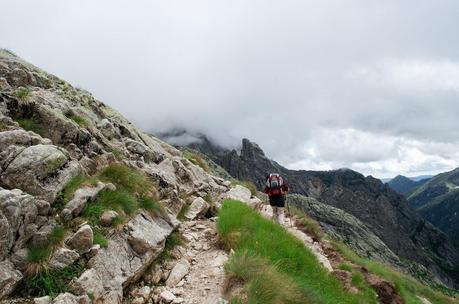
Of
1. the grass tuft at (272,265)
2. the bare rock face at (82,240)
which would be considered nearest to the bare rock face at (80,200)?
the bare rock face at (82,240)

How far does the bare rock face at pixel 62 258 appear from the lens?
30.6 feet

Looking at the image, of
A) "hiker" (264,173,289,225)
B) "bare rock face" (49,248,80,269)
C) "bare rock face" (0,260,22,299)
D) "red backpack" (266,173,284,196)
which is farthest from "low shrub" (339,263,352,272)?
"bare rock face" (0,260,22,299)

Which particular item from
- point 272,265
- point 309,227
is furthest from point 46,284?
point 309,227

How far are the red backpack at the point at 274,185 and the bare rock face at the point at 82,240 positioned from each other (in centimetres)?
1379

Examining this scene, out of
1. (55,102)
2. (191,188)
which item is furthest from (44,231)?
(191,188)

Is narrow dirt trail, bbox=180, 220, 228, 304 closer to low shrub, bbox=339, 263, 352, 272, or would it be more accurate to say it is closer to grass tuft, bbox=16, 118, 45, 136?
grass tuft, bbox=16, 118, 45, 136

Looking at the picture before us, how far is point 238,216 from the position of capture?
15.9 m

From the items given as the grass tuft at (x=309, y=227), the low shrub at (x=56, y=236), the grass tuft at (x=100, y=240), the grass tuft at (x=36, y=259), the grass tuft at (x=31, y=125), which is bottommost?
the grass tuft at (x=36, y=259)

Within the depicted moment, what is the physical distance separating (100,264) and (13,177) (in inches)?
139

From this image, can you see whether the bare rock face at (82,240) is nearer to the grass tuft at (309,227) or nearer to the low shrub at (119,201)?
the low shrub at (119,201)

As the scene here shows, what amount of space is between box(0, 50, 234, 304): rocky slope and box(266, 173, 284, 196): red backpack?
5055 millimetres

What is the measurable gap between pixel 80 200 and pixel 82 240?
1700mm

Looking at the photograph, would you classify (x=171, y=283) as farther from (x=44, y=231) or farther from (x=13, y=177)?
(x=13, y=177)

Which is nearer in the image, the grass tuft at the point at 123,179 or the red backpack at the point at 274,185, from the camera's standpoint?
the grass tuft at the point at 123,179
